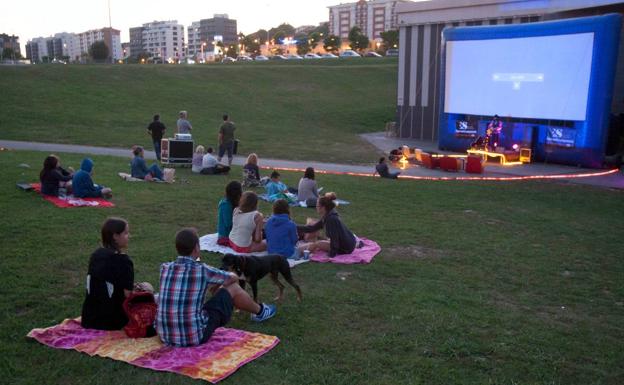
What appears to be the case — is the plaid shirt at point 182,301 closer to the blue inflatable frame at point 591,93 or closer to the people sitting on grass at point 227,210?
the people sitting on grass at point 227,210

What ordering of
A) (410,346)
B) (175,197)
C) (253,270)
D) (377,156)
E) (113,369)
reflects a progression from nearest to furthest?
(113,369)
(410,346)
(253,270)
(175,197)
(377,156)

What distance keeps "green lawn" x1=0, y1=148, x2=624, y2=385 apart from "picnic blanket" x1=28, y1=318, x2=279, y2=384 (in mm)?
93

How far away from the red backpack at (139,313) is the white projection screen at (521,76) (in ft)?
61.1

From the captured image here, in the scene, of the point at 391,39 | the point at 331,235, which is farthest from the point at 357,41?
the point at 331,235

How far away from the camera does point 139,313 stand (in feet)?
16.9

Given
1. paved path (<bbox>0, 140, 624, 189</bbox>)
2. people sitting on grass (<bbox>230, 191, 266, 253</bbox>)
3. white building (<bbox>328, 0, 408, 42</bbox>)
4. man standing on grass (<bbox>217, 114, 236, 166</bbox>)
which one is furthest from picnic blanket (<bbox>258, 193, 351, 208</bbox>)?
white building (<bbox>328, 0, 408, 42</bbox>)

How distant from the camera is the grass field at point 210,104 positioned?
2491 centimetres

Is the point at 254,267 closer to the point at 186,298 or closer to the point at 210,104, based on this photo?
the point at 186,298

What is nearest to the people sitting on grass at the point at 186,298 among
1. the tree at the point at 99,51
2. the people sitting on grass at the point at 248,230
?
the people sitting on grass at the point at 248,230

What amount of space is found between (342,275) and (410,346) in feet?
7.54

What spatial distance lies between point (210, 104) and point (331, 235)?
30589 millimetres

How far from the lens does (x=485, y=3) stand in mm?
26266

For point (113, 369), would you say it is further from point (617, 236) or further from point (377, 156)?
point (377, 156)

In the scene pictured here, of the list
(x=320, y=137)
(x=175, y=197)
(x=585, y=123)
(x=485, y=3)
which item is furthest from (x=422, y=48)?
(x=175, y=197)
